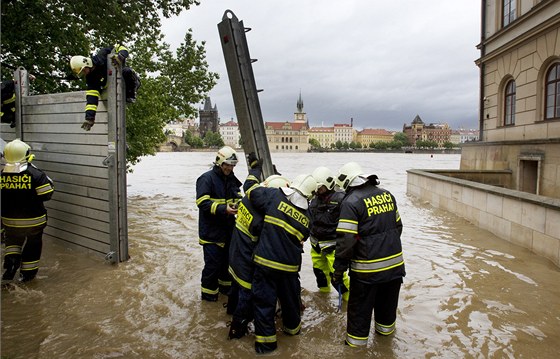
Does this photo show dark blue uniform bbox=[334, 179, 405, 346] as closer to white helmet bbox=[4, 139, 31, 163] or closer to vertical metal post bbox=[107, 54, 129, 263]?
vertical metal post bbox=[107, 54, 129, 263]

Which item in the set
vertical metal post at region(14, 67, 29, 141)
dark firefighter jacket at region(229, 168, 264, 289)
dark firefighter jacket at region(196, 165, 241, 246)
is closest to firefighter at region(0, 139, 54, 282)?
dark firefighter jacket at region(196, 165, 241, 246)

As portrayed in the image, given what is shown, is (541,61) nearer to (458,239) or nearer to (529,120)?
(529,120)

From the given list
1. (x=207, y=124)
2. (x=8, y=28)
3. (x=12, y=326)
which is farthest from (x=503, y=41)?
(x=207, y=124)

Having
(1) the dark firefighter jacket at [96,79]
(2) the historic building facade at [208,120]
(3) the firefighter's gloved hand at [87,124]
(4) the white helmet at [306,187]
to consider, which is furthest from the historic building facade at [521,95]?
(2) the historic building facade at [208,120]

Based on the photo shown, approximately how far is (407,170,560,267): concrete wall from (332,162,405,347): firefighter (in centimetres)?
448

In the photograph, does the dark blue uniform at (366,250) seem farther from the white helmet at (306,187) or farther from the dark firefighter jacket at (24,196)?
the dark firefighter jacket at (24,196)

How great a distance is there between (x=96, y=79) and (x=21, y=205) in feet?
7.51

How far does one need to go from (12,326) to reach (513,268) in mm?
7888

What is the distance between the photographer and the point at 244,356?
432 cm

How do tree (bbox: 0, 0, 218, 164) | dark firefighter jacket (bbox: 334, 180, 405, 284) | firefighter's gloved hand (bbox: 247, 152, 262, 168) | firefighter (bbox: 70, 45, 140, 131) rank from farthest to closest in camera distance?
tree (bbox: 0, 0, 218, 164), firefighter (bbox: 70, 45, 140, 131), firefighter's gloved hand (bbox: 247, 152, 262, 168), dark firefighter jacket (bbox: 334, 180, 405, 284)

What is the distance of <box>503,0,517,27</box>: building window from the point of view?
16.3m

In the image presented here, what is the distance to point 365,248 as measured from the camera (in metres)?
4.32

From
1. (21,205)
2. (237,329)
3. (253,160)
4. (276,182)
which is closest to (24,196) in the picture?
(21,205)

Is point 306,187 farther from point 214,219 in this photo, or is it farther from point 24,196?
point 24,196
